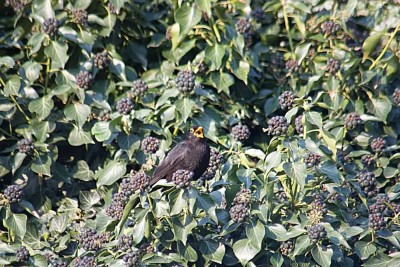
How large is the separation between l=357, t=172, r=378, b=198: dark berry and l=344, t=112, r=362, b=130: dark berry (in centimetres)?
40

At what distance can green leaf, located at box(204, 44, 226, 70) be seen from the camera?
5.41 m

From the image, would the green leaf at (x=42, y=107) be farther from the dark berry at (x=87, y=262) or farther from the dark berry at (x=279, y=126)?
the dark berry at (x=279, y=126)

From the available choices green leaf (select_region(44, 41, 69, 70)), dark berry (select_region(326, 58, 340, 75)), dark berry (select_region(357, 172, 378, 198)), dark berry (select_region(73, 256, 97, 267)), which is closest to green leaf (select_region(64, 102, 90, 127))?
green leaf (select_region(44, 41, 69, 70))

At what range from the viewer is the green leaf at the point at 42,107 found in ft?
16.8

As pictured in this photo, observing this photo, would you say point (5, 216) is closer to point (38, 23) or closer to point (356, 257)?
point (38, 23)

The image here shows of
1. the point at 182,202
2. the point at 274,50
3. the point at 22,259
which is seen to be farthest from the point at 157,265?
the point at 274,50

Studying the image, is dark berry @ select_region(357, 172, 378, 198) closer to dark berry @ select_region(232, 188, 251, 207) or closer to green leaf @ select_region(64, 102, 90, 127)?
dark berry @ select_region(232, 188, 251, 207)

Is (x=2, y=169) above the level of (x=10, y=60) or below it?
below

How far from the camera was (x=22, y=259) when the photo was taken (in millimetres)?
4402

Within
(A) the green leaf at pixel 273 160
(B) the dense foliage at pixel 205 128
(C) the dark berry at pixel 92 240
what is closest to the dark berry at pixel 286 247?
(B) the dense foliage at pixel 205 128

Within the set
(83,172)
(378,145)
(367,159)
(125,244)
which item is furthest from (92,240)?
(378,145)

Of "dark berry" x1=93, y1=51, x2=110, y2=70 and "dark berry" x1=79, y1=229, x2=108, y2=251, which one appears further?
"dark berry" x1=93, y1=51, x2=110, y2=70

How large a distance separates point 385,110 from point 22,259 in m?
2.47

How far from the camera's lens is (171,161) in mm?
4844
